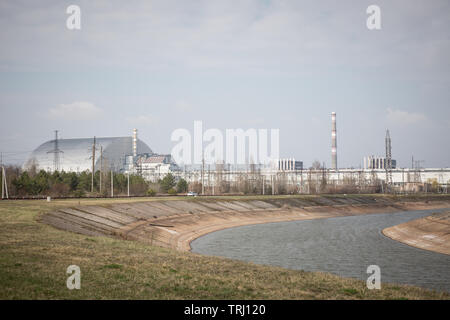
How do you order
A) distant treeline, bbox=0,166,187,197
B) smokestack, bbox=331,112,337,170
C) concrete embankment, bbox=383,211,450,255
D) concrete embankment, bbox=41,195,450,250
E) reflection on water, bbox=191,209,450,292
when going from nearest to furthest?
reflection on water, bbox=191,209,450,292 < concrete embankment, bbox=41,195,450,250 < concrete embankment, bbox=383,211,450,255 < distant treeline, bbox=0,166,187,197 < smokestack, bbox=331,112,337,170

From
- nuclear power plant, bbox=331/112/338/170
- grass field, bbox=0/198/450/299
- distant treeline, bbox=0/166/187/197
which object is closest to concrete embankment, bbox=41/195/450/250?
grass field, bbox=0/198/450/299

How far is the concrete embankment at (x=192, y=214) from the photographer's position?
39.8 m

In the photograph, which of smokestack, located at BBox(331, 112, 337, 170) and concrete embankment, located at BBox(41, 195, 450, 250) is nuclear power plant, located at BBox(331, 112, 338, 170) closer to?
smokestack, located at BBox(331, 112, 337, 170)

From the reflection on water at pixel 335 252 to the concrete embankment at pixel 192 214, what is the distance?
4244mm

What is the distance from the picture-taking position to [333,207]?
95062 millimetres

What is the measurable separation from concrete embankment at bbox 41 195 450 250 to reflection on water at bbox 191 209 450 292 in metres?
4.24

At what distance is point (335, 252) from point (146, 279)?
25900mm

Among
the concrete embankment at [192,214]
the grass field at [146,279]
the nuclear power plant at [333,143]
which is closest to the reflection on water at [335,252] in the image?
the concrete embankment at [192,214]

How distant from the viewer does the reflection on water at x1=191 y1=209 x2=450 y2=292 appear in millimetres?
28172

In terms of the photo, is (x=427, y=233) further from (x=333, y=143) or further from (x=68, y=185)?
(x=333, y=143)

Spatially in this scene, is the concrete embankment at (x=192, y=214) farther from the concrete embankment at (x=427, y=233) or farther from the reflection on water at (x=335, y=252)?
the concrete embankment at (x=427, y=233)

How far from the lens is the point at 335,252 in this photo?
1501 inches

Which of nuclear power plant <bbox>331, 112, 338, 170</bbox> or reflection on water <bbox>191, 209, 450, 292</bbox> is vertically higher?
nuclear power plant <bbox>331, 112, 338, 170</bbox>
